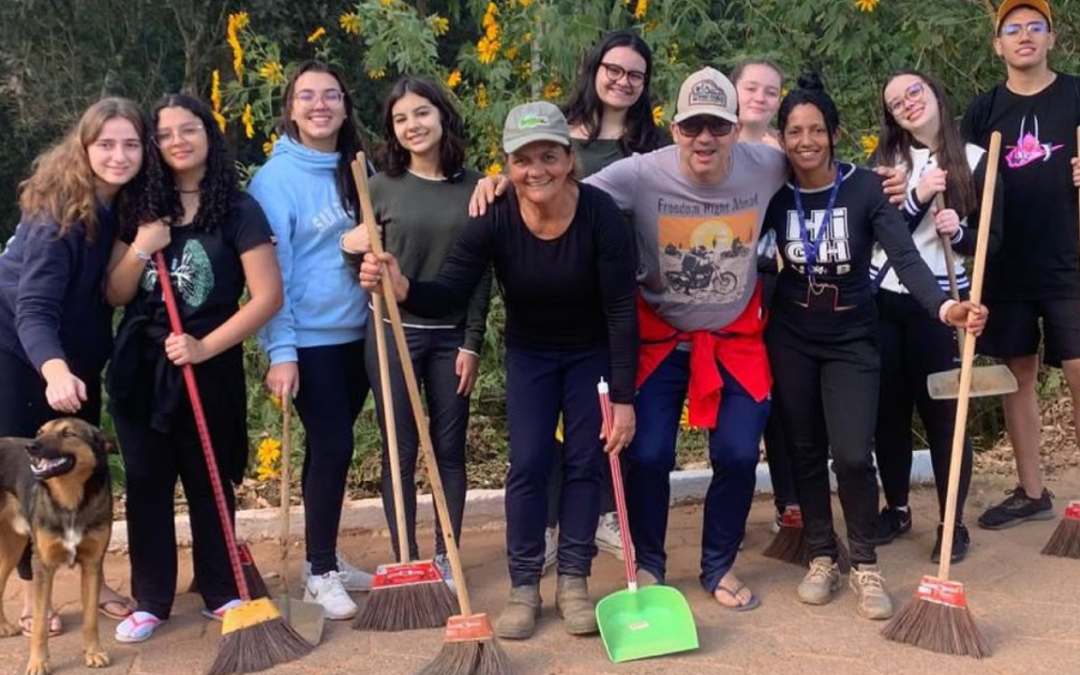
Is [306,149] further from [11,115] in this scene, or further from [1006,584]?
[11,115]

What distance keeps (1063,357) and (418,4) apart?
512cm

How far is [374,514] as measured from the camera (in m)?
5.77

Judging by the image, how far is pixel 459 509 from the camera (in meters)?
4.77

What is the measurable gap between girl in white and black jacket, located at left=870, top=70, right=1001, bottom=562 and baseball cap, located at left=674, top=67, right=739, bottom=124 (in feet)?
3.22

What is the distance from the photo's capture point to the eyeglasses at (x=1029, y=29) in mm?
5078

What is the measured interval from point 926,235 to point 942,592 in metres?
1.52

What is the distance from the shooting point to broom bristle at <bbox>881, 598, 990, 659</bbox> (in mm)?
4105

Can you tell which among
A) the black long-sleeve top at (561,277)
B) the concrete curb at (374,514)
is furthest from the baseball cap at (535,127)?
the concrete curb at (374,514)

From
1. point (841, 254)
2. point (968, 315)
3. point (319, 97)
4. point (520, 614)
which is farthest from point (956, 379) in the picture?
point (319, 97)

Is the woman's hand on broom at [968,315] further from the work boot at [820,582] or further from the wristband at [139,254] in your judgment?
the wristband at [139,254]

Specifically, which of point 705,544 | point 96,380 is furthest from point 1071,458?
point 96,380

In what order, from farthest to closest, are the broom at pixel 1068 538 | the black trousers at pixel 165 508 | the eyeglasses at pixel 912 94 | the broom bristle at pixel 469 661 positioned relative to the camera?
the broom at pixel 1068 538, the eyeglasses at pixel 912 94, the black trousers at pixel 165 508, the broom bristle at pixel 469 661

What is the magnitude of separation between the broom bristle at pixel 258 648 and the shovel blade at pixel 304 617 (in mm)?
96

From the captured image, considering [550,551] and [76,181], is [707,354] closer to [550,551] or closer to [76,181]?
[550,551]
